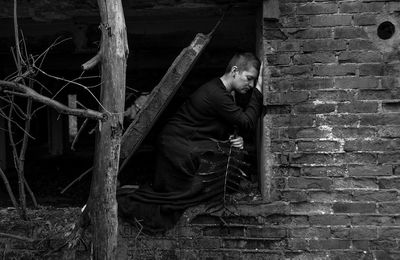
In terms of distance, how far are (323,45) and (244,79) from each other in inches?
26.6

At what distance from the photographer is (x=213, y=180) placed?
4.13 metres

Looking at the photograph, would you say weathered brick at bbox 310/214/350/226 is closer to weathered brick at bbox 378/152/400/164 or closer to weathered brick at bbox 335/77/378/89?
weathered brick at bbox 378/152/400/164

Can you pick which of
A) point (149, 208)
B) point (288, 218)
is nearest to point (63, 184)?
point (149, 208)

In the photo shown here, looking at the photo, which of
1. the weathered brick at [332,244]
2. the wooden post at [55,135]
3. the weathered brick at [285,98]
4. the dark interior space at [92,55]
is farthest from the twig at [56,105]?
the wooden post at [55,135]

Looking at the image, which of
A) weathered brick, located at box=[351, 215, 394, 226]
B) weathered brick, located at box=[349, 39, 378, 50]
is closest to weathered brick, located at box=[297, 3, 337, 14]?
weathered brick, located at box=[349, 39, 378, 50]

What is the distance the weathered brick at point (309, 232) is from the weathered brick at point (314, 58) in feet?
4.21

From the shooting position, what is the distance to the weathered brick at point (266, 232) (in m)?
3.98

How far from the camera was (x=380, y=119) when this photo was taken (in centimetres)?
389

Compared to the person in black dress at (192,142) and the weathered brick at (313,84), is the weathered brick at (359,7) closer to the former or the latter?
the weathered brick at (313,84)

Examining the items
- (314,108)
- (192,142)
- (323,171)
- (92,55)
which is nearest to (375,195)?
(323,171)

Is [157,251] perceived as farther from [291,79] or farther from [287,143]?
[291,79]

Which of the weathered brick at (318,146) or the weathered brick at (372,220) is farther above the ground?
the weathered brick at (318,146)

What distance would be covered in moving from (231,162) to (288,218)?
2.08 feet

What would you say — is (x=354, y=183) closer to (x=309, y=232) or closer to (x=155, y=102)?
(x=309, y=232)
